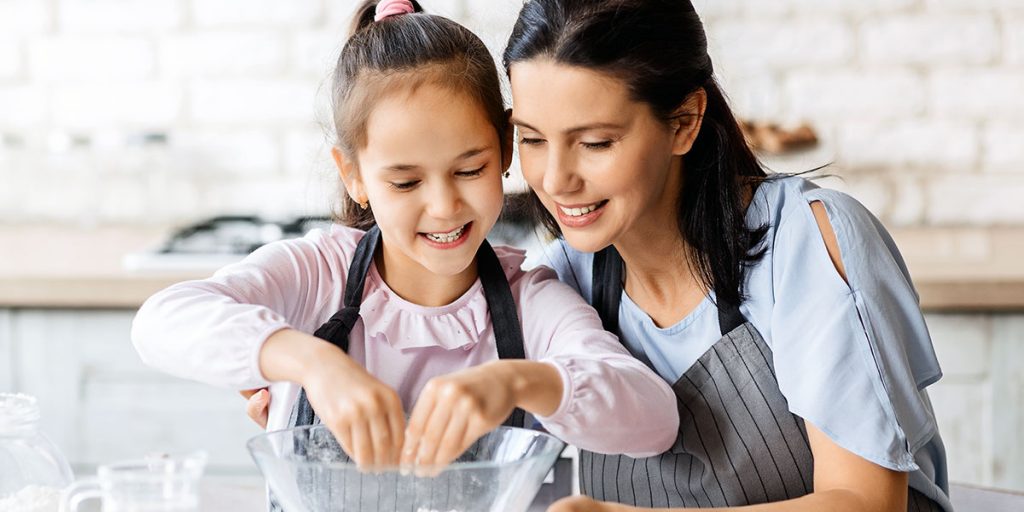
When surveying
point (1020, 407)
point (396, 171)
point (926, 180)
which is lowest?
point (1020, 407)

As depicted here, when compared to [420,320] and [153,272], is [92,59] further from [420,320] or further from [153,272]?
[420,320]

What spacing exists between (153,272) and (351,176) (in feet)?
3.64

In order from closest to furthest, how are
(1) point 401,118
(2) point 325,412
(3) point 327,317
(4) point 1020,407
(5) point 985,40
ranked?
(2) point 325,412 < (1) point 401,118 < (3) point 327,317 < (4) point 1020,407 < (5) point 985,40

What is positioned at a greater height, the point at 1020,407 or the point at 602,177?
the point at 602,177

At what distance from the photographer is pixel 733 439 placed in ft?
4.10

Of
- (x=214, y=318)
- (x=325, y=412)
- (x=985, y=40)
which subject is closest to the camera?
(x=325, y=412)

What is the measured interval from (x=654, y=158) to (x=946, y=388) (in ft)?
4.20

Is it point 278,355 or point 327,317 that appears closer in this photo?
point 278,355

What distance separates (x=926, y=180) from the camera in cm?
282

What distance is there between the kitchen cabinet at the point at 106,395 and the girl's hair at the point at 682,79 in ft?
4.31

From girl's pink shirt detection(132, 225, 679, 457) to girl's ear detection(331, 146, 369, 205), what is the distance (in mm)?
91

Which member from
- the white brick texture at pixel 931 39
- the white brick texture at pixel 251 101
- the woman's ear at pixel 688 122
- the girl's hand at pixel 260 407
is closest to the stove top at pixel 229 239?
the white brick texture at pixel 251 101

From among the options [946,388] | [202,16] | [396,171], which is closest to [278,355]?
[396,171]

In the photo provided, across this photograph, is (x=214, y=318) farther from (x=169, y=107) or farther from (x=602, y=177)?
(x=169, y=107)
